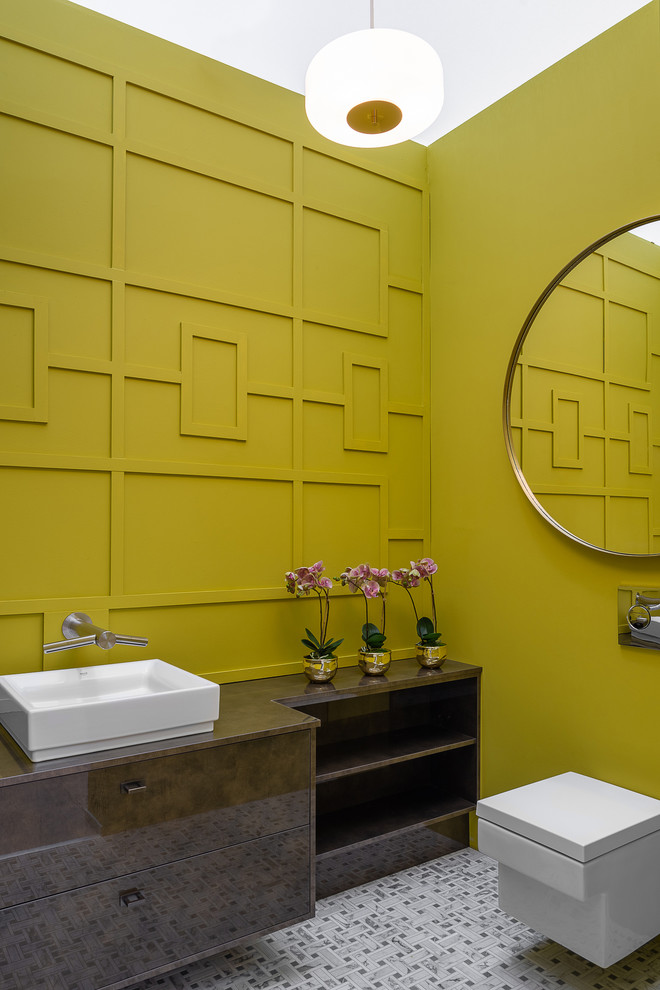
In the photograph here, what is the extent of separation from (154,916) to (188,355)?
1.60 meters

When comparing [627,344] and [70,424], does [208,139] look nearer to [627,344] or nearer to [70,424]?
[70,424]

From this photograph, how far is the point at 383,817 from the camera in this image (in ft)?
8.05

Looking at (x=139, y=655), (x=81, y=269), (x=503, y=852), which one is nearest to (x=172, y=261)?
(x=81, y=269)

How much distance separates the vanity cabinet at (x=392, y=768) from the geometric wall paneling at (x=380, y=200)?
1.64 m

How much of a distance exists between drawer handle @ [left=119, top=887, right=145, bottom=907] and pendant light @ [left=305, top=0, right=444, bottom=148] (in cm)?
201

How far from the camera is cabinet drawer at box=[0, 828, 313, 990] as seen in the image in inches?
58.7

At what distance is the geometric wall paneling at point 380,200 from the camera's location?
2625mm

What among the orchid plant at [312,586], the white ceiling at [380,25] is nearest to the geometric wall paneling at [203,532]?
the orchid plant at [312,586]

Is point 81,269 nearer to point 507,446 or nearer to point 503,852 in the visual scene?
point 507,446

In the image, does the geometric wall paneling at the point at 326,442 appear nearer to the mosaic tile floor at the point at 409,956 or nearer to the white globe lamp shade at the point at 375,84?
the white globe lamp shade at the point at 375,84

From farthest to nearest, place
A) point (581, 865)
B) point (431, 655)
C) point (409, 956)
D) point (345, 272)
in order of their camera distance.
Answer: point (345, 272) → point (431, 655) → point (409, 956) → point (581, 865)

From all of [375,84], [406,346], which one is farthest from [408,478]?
[375,84]

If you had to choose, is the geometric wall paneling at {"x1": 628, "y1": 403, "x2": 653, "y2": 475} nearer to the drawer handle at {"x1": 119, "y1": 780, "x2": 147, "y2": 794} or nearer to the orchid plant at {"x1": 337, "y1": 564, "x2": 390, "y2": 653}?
the orchid plant at {"x1": 337, "y1": 564, "x2": 390, "y2": 653}

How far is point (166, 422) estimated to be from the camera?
7.39 feet
